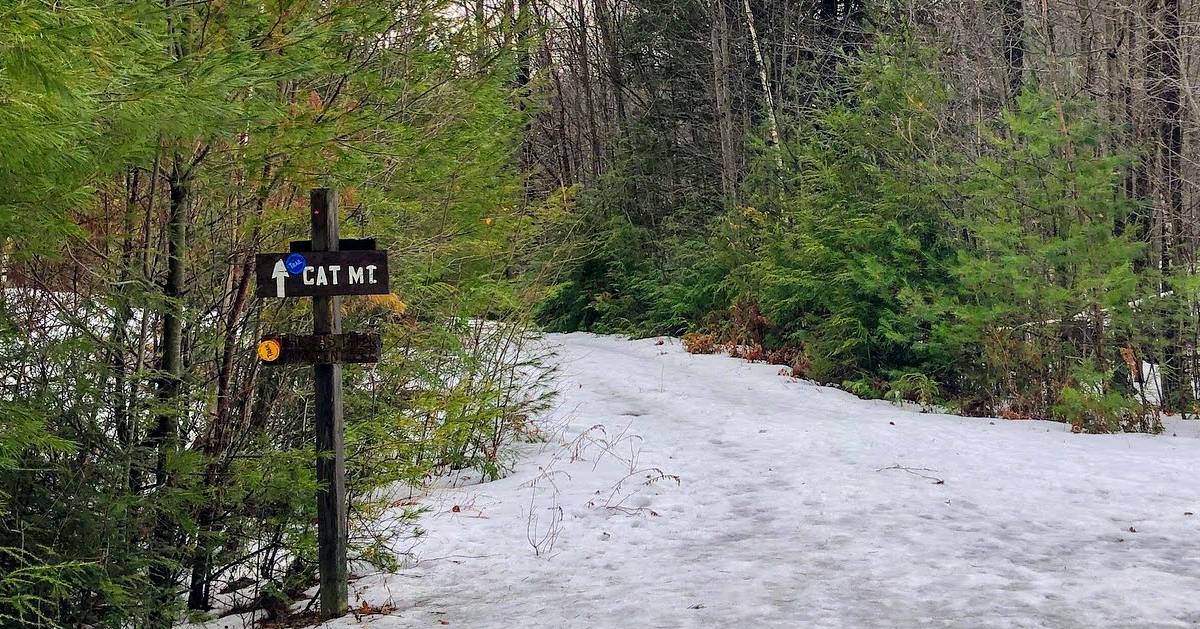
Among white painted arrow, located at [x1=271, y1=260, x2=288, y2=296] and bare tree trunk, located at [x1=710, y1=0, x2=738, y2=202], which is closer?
white painted arrow, located at [x1=271, y1=260, x2=288, y2=296]

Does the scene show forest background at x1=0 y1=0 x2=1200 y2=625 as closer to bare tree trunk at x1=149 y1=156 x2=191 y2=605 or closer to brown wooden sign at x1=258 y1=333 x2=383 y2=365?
bare tree trunk at x1=149 y1=156 x2=191 y2=605

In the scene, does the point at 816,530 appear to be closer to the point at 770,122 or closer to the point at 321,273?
the point at 321,273

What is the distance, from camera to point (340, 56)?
201 inches

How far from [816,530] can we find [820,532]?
0.06 meters

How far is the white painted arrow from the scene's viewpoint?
491cm

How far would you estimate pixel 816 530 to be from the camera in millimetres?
6742

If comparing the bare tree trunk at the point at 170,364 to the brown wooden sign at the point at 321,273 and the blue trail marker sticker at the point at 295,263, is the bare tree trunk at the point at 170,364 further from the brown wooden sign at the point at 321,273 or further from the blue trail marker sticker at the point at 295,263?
the blue trail marker sticker at the point at 295,263

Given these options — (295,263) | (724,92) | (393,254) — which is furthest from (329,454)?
(724,92)

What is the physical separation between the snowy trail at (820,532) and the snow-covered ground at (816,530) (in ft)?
0.07

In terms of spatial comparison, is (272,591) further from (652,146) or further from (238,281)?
(652,146)

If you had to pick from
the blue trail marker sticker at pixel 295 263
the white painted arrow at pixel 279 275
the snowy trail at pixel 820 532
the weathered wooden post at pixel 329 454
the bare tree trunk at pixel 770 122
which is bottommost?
the snowy trail at pixel 820 532

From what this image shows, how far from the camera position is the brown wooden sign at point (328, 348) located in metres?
5.05

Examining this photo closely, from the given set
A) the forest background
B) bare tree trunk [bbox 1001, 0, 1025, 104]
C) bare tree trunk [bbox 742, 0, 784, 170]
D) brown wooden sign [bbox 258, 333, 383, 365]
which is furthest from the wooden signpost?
bare tree trunk [bbox 742, 0, 784, 170]

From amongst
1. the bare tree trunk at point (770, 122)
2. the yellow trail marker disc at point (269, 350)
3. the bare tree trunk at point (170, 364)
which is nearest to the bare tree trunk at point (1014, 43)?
the bare tree trunk at point (770, 122)
